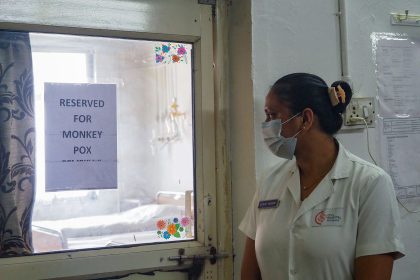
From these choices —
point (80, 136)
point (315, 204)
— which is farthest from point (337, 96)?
point (80, 136)

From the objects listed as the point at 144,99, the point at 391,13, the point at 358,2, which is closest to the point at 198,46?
the point at 144,99

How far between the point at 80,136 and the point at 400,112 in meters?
1.34

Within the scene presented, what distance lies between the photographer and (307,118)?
145cm

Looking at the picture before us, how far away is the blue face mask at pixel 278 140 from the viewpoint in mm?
1465

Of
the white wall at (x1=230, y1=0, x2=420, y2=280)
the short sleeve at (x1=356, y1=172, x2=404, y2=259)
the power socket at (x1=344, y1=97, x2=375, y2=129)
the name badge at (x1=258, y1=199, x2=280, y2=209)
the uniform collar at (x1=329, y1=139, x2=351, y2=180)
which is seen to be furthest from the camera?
the power socket at (x1=344, y1=97, x2=375, y2=129)

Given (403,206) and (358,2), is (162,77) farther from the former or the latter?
(403,206)

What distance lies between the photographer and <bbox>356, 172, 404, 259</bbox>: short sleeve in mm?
1272

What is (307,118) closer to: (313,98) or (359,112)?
(313,98)

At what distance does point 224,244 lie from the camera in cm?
179

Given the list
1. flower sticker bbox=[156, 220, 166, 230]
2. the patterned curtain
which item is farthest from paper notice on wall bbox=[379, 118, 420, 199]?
the patterned curtain

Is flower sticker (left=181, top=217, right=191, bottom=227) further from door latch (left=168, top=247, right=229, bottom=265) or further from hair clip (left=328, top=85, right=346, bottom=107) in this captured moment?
hair clip (left=328, top=85, right=346, bottom=107)

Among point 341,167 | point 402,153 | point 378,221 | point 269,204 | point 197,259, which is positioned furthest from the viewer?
point 402,153

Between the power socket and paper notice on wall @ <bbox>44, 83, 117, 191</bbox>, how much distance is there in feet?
3.06

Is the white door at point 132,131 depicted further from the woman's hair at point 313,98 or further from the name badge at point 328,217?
the name badge at point 328,217
